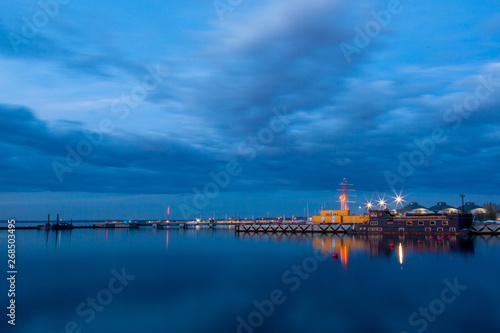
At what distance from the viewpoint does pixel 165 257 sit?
6719cm

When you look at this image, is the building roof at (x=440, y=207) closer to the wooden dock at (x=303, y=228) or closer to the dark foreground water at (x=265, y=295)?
the wooden dock at (x=303, y=228)

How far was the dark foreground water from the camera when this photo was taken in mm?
26422

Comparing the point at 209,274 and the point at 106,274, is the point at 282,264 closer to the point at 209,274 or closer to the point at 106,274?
the point at 209,274

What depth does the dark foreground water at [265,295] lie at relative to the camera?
26422mm

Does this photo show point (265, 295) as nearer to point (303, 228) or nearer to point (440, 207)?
point (303, 228)

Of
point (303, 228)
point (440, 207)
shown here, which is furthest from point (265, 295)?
point (440, 207)

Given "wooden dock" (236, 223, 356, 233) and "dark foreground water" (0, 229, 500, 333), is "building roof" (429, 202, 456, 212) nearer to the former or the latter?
"wooden dock" (236, 223, 356, 233)

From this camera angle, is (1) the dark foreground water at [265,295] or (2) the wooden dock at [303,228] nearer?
(1) the dark foreground water at [265,295]

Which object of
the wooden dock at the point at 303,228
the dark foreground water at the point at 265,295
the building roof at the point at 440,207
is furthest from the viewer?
the building roof at the point at 440,207

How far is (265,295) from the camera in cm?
3469

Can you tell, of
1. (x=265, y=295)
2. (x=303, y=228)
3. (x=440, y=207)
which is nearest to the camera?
(x=265, y=295)

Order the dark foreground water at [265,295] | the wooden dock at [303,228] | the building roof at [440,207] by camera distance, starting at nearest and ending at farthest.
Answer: the dark foreground water at [265,295]
the wooden dock at [303,228]
the building roof at [440,207]

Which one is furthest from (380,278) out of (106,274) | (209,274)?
(106,274)

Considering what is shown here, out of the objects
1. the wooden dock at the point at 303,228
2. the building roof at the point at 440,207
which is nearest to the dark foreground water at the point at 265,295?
the wooden dock at the point at 303,228
